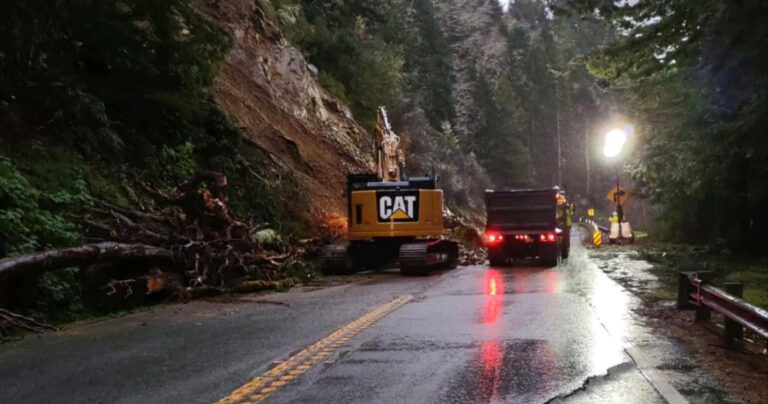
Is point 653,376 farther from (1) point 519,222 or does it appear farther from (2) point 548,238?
(1) point 519,222

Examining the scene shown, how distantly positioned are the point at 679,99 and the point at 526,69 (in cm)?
8590

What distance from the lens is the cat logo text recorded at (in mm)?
20750

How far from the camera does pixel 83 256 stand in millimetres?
11305

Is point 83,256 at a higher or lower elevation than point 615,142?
lower

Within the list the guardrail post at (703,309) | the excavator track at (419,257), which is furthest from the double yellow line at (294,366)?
the excavator track at (419,257)

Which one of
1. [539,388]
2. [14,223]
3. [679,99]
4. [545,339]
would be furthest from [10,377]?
[679,99]

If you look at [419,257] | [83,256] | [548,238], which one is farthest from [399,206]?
[83,256]

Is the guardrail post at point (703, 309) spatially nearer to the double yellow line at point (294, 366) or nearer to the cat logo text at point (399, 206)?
the double yellow line at point (294, 366)

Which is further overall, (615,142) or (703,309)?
(615,142)

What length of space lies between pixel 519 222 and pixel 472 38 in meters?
98.6

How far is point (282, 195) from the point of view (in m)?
24.4

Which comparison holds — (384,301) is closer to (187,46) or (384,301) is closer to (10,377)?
(10,377)

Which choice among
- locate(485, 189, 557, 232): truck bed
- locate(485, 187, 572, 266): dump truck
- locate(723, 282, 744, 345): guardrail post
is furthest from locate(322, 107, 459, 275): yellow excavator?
locate(723, 282, 744, 345): guardrail post

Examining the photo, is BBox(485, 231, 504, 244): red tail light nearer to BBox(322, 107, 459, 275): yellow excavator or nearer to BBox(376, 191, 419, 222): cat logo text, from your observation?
BBox(322, 107, 459, 275): yellow excavator
